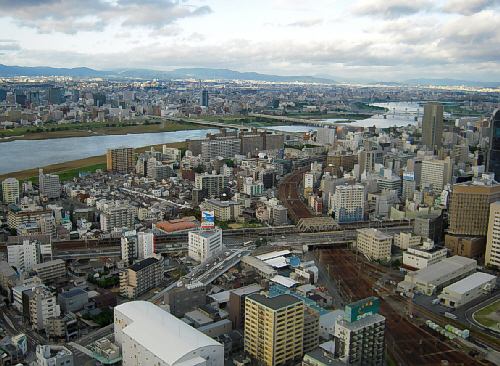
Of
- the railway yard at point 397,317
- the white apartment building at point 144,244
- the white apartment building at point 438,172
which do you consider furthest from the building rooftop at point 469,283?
the white apartment building at point 438,172

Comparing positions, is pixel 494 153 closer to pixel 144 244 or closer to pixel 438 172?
pixel 438 172

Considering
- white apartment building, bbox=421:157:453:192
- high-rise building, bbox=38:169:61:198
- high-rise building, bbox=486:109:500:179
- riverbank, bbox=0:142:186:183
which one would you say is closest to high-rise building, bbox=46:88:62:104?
riverbank, bbox=0:142:186:183

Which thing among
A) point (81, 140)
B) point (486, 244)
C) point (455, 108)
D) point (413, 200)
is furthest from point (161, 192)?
point (455, 108)

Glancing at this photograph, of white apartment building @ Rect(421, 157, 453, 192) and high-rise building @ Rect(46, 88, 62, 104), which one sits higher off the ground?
high-rise building @ Rect(46, 88, 62, 104)

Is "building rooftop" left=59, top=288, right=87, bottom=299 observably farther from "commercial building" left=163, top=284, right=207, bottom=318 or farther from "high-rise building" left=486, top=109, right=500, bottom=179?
"high-rise building" left=486, top=109, right=500, bottom=179

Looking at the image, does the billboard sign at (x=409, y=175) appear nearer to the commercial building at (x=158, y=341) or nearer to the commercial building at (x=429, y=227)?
the commercial building at (x=429, y=227)
